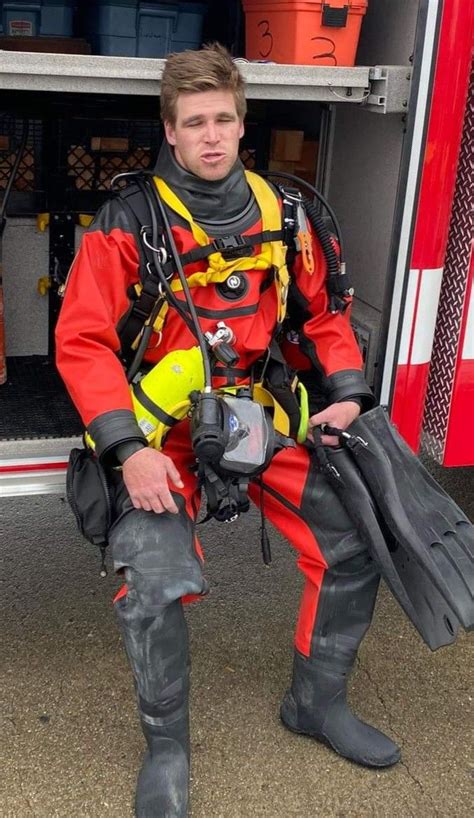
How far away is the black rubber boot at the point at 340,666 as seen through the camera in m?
2.48

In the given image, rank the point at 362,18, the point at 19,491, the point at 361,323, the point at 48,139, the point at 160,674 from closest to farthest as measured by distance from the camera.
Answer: the point at 160,674 → the point at 19,491 → the point at 362,18 → the point at 361,323 → the point at 48,139

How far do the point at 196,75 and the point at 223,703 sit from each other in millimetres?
1627

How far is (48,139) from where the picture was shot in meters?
3.32

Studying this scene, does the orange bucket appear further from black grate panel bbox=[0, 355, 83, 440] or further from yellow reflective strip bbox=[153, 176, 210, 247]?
black grate panel bbox=[0, 355, 83, 440]

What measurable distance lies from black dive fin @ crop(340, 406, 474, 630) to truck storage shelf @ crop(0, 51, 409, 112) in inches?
33.0

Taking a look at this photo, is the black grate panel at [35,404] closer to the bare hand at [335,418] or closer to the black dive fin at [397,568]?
the bare hand at [335,418]

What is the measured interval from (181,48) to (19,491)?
1.41m

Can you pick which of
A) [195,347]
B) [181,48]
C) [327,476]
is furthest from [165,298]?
[181,48]

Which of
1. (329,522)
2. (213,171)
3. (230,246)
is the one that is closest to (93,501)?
(329,522)

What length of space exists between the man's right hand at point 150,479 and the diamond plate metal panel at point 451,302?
1044mm

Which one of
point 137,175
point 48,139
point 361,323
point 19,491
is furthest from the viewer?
point 48,139

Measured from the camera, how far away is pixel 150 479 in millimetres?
2189

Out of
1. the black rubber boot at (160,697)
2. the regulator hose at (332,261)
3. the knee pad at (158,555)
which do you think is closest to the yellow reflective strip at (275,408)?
the regulator hose at (332,261)

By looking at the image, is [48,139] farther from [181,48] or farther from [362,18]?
[362,18]
